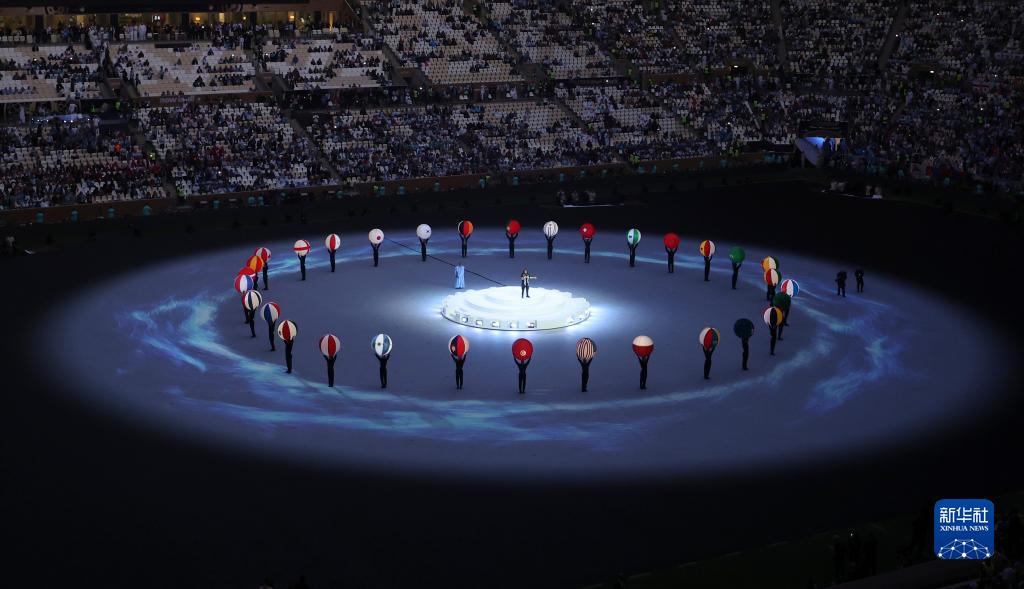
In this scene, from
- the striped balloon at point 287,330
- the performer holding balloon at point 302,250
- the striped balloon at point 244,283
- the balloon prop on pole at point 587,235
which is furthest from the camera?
the balloon prop on pole at point 587,235

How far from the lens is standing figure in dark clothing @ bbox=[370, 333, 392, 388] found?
107ft

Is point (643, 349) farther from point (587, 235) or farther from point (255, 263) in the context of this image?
point (587, 235)

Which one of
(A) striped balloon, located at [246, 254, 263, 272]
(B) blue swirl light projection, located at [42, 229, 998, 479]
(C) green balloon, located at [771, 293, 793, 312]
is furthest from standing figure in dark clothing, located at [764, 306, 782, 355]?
(A) striped balloon, located at [246, 254, 263, 272]

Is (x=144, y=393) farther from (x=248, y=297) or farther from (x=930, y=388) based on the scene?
(x=930, y=388)

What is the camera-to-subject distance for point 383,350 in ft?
108

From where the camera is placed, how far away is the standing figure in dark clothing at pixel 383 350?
32.7 metres

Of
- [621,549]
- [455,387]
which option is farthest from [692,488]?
[455,387]

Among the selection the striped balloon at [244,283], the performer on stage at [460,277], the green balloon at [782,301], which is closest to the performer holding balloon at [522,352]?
the green balloon at [782,301]

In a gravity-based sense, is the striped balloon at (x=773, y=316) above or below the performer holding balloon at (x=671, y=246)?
below

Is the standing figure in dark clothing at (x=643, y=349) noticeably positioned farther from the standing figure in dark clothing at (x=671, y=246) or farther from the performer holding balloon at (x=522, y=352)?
the standing figure in dark clothing at (x=671, y=246)

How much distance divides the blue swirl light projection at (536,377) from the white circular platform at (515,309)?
425 millimetres

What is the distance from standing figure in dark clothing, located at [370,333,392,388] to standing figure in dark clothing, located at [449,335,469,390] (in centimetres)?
173

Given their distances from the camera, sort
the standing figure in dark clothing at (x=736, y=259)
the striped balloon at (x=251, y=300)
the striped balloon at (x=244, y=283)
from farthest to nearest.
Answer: the standing figure in dark clothing at (x=736, y=259) → the striped balloon at (x=244, y=283) → the striped balloon at (x=251, y=300)

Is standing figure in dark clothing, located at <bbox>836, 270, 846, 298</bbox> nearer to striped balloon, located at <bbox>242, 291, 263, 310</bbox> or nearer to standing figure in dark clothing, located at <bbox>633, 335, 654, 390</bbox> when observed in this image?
standing figure in dark clothing, located at <bbox>633, 335, 654, 390</bbox>
